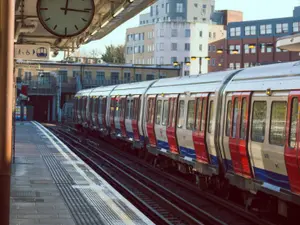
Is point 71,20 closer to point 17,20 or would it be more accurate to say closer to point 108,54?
point 17,20

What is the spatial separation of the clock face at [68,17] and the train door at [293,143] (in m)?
4.02

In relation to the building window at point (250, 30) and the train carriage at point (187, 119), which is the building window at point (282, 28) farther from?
the train carriage at point (187, 119)

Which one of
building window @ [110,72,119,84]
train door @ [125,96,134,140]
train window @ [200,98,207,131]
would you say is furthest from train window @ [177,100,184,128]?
building window @ [110,72,119,84]

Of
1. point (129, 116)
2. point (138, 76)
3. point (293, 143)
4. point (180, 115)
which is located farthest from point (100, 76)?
point (293, 143)

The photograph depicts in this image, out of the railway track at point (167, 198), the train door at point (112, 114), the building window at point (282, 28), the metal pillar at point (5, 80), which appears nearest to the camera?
the metal pillar at point (5, 80)

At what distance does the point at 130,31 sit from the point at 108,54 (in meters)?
6.17

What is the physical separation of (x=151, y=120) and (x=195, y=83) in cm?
568

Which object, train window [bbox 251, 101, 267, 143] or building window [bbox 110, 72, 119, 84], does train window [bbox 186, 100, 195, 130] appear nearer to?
train window [bbox 251, 101, 267, 143]

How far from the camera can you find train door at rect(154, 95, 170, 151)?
21188 mm

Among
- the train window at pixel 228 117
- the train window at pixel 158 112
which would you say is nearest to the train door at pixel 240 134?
the train window at pixel 228 117

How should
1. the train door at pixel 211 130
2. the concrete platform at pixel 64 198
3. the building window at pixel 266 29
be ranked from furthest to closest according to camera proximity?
the building window at pixel 266 29
the train door at pixel 211 130
the concrete platform at pixel 64 198

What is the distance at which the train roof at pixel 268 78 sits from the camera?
11242 millimetres

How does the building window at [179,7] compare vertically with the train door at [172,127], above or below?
above

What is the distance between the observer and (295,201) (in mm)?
10750
